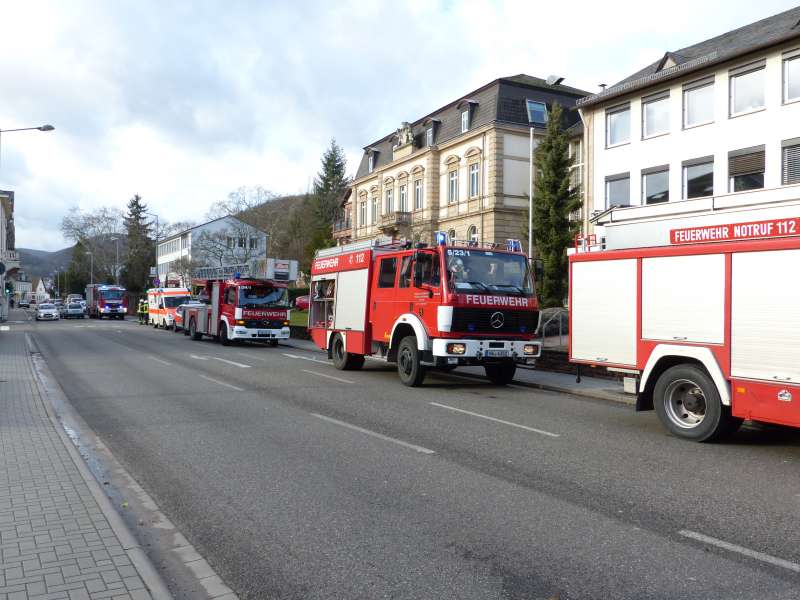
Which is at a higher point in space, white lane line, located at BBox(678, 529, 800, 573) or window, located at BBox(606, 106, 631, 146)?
window, located at BBox(606, 106, 631, 146)

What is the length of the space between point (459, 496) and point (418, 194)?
45890mm

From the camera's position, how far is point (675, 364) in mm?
8742

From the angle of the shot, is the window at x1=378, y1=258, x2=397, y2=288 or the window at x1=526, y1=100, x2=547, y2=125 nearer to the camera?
the window at x1=378, y1=258, x2=397, y2=288

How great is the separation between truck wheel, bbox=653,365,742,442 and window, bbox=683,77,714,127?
22.6 m

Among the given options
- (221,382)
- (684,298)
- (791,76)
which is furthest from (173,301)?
(684,298)

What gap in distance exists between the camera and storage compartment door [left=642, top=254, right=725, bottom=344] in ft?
26.5

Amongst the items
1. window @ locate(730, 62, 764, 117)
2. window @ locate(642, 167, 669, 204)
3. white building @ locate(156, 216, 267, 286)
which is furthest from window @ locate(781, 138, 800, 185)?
white building @ locate(156, 216, 267, 286)

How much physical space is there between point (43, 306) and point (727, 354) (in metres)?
58.3

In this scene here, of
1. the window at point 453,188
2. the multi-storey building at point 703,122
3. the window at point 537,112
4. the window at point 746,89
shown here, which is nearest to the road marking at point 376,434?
the multi-storey building at point 703,122

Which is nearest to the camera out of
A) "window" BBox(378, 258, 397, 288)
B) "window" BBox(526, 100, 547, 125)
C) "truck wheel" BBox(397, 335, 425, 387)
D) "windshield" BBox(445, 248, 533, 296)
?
"windshield" BBox(445, 248, 533, 296)

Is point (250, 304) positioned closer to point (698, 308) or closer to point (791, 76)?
point (698, 308)

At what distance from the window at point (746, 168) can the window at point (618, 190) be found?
4.93 metres

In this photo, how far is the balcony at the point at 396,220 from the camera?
49875 mm

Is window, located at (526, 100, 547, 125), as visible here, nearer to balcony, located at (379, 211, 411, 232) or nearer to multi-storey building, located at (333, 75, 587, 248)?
multi-storey building, located at (333, 75, 587, 248)
